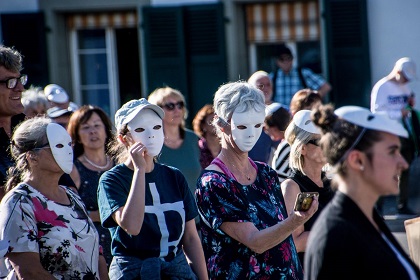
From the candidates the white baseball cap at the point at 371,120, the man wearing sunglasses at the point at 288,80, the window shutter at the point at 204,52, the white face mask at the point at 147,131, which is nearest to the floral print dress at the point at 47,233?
the white face mask at the point at 147,131

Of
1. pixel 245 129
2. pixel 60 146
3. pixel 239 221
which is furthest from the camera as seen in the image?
pixel 60 146

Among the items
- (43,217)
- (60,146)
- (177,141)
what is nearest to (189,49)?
(177,141)

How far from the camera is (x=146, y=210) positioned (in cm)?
522

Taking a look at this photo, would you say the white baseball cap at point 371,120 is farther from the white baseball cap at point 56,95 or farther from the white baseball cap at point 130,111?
the white baseball cap at point 56,95

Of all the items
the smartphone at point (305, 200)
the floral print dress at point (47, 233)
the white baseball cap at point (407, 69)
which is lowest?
the floral print dress at point (47, 233)

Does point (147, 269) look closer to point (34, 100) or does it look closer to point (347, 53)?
point (34, 100)

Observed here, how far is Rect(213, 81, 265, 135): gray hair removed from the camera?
5266mm

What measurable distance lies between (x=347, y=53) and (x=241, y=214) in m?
8.56

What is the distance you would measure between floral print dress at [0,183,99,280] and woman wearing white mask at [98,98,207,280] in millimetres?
143

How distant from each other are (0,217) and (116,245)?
619mm

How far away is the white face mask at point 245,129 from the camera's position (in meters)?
5.21

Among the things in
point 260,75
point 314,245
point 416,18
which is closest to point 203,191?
point 314,245

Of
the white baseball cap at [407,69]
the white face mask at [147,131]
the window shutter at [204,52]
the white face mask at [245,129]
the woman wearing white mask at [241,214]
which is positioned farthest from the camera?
the window shutter at [204,52]

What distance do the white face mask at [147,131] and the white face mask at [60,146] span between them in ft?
1.14
